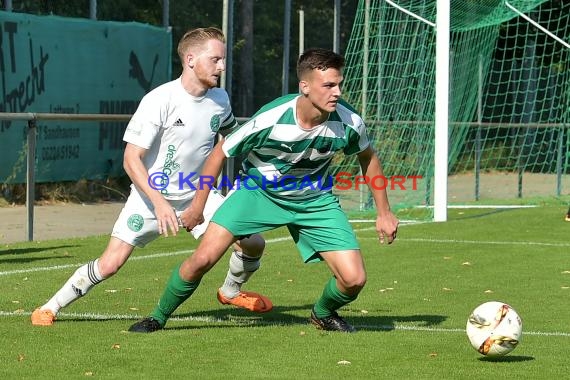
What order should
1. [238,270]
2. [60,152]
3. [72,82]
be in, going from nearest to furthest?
Result: [238,270] → [60,152] → [72,82]

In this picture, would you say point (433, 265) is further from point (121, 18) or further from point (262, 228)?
point (121, 18)

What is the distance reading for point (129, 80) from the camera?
19562mm

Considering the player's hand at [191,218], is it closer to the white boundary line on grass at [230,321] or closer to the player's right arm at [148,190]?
the player's right arm at [148,190]

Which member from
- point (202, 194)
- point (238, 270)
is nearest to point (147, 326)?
point (202, 194)

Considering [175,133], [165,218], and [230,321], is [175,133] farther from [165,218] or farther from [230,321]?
[230,321]

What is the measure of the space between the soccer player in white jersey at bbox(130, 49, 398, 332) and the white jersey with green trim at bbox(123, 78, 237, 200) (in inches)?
14.4

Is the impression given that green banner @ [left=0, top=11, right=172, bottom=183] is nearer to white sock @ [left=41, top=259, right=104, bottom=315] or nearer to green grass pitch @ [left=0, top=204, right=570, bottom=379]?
green grass pitch @ [left=0, top=204, right=570, bottom=379]

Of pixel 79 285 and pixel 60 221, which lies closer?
pixel 79 285

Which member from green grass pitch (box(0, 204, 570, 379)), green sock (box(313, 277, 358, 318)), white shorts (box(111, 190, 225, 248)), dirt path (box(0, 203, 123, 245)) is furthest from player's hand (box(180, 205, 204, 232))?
dirt path (box(0, 203, 123, 245))

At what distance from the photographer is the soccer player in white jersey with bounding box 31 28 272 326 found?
8.43 meters

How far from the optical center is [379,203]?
8.56m

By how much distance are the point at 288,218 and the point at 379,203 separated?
0.61 metres

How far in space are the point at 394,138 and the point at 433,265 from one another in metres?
6.56

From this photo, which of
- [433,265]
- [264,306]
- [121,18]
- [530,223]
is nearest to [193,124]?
[264,306]
